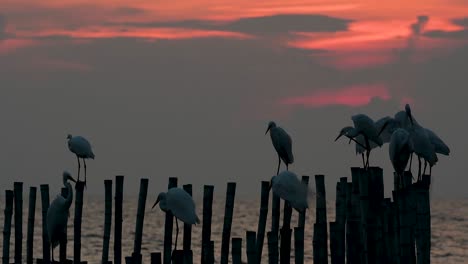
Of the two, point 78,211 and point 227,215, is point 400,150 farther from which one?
point 78,211

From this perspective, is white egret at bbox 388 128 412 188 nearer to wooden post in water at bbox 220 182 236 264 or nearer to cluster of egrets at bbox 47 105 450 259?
cluster of egrets at bbox 47 105 450 259

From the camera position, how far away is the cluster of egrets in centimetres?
1648

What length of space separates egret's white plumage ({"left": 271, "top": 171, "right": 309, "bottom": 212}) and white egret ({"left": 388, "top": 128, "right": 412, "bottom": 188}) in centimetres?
166

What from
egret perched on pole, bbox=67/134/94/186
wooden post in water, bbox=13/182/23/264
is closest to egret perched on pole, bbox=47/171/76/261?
wooden post in water, bbox=13/182/23/264

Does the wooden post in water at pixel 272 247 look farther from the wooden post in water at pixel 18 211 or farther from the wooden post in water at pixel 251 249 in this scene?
the wooden post in water at pixel 18 211

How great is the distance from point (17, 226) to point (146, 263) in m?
26.0

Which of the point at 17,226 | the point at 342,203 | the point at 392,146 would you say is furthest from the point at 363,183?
the point at 17,226

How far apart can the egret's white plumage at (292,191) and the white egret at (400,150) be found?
5.45 ft

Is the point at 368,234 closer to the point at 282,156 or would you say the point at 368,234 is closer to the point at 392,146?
the point at 392,146

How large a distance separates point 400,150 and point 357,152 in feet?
15.8

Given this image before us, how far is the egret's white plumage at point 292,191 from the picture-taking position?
17.2 m

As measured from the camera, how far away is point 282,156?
21.4 m

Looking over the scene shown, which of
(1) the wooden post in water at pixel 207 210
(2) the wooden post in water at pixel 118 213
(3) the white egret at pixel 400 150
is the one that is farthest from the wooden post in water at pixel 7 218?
(3) the white egret at pixel 400 150

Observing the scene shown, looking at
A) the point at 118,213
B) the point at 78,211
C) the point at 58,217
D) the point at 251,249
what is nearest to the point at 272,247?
the point at 251,249
